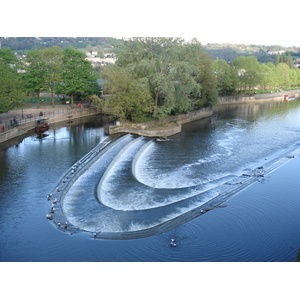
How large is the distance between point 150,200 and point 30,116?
2528 cm

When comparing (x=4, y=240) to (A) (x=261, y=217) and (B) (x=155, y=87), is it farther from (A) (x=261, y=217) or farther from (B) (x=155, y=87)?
(B) (x=155, y=87)

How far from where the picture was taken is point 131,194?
21422 mm

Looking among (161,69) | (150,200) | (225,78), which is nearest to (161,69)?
(161,69)

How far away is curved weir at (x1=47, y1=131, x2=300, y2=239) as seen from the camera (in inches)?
701

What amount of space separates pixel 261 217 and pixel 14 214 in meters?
A: 12.8

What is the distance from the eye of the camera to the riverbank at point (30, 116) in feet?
115

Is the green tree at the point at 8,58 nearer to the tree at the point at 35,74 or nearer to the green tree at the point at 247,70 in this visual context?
the tree at the point at 35,74

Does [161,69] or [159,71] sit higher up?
[161,69]

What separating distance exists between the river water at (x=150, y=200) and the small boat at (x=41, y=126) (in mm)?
2869

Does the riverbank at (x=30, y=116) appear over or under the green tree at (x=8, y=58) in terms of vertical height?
under

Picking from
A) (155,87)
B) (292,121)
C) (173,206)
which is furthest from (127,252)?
(292,121)

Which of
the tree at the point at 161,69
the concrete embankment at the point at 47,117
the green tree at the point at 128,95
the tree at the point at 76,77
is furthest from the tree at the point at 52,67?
the green tree at the point at 128,95

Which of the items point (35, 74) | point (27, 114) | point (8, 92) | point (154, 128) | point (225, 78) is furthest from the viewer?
point (225, 78)

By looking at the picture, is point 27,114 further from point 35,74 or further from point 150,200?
point 150,200
